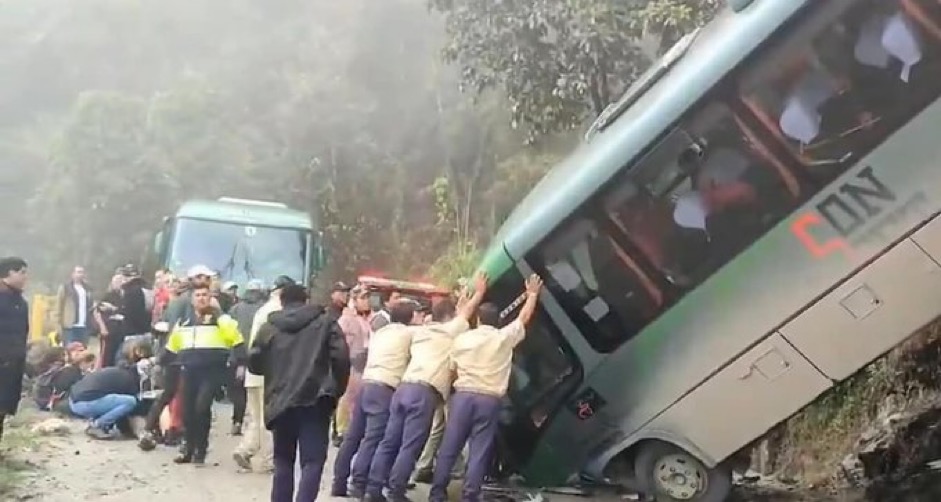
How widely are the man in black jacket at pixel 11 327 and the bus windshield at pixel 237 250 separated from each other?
330 inches

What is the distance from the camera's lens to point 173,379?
9414 millimetres

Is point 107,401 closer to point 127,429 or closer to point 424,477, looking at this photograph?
point 127,429

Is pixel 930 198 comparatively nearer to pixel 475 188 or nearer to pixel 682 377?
pixel 682 377

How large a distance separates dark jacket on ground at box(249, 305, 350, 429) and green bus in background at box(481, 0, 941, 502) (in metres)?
1.57

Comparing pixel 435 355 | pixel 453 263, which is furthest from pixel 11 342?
pixel 453 263

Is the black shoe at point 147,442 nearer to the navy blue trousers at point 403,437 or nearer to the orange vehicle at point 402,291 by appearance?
the orange vehicle at point 402,291

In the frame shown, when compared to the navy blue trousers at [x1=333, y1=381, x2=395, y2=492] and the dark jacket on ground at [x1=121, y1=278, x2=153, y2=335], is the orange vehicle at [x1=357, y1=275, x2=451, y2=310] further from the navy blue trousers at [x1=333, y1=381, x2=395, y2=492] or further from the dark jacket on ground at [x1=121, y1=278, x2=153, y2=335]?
the navy blue trousers at [x1=333, y1=381, x2=395, y2=492]

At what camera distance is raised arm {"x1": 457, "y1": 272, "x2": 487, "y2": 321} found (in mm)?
7535

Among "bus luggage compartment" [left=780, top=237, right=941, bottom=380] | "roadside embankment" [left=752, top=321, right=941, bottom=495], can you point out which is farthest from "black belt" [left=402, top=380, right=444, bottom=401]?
"roadside embankment" [left=752, top=321, right=941, bottom=495]

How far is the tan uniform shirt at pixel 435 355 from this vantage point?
7.43 m

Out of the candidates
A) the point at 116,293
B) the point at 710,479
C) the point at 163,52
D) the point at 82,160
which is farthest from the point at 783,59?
the point at 163,52

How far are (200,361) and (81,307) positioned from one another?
4918 mm

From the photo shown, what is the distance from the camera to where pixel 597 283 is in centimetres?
738

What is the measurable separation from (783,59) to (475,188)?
2036 cm
